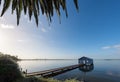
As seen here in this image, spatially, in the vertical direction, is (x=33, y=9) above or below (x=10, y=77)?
above

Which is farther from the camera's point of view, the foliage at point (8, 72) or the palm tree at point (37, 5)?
the foliage at point (8, 72)

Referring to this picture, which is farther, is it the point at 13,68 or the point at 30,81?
the point at 13,68

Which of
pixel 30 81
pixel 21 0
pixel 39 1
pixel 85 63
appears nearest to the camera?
pixel 21 0

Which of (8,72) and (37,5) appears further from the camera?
(8,72)

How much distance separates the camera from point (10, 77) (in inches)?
418

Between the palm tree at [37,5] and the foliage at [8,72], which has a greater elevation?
the palm tree at [37,5]

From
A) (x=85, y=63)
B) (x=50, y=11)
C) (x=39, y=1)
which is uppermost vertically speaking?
(x=39, y=1)

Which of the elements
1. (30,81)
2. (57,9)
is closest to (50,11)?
(57,9)

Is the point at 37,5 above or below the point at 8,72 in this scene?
above

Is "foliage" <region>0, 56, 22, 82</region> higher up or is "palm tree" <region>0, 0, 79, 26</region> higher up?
"palm tree" <region>0, 0, 79, 26</region>

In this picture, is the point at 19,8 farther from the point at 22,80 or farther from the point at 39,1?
the point at 22,80

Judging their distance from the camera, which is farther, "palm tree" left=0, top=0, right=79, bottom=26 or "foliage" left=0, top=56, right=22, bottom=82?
"foliage" left=0, top=56, right=22, bottom=82

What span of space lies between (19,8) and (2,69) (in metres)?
6.05

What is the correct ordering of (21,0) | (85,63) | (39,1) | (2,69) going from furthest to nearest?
(85,63), (2,69), (39,1), (21,0)
